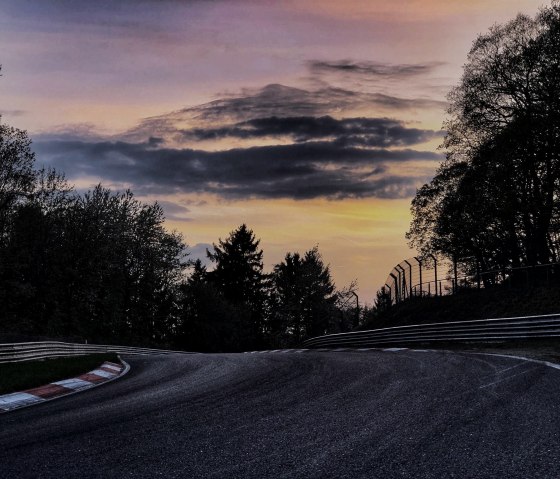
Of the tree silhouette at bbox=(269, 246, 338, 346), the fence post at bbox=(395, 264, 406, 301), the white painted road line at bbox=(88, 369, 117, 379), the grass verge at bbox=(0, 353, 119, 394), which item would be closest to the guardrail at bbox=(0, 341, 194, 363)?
A: the grass verge at bbox=(0, 353, 119, 394)

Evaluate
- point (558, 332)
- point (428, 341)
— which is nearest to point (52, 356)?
point (428, 341)

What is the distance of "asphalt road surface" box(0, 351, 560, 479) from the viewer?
4.50m

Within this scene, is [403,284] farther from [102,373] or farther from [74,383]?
[74,383]

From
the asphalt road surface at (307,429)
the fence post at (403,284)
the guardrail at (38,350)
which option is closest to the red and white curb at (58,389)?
the asphalt road surface at (307,429)

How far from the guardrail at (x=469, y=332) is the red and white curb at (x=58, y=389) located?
10951 mm

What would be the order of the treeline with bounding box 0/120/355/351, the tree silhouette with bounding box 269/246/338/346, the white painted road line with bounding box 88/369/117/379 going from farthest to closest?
the tree silhouette with bounding box 269/246/338/346
the treeline with bounding box 0/120/355/351
the white painted road line with bounding box 88/369/117/379

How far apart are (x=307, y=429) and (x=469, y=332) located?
50.8ft

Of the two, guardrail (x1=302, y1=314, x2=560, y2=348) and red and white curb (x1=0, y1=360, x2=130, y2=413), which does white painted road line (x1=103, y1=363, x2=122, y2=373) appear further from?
guardrail (x1=302, y1=314, x2=560, y2=348)

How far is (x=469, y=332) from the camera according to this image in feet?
65.9

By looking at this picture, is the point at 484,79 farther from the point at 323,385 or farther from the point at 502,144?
the point at 323,385

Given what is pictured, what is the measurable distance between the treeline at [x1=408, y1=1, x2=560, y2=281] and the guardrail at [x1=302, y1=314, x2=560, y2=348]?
8.43 metres

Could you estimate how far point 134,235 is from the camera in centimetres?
5500

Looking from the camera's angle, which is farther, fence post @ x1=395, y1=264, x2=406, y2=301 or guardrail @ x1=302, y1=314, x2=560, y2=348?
fence post @ x1=395, y1=264, x2=406, y2=301

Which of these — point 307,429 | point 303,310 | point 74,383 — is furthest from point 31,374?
point 303,310
